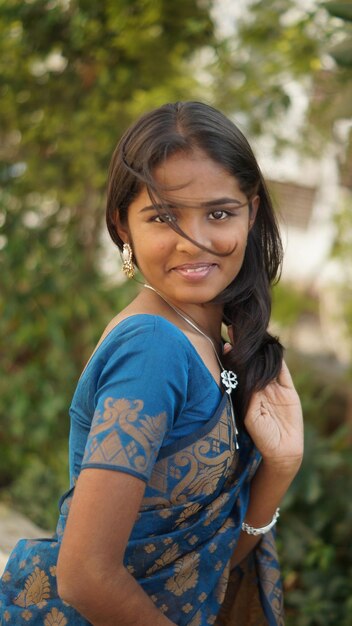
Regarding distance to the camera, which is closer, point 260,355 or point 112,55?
point 260,355

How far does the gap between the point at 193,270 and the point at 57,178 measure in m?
2.52

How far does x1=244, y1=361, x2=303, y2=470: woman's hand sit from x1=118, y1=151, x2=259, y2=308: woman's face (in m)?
0.27

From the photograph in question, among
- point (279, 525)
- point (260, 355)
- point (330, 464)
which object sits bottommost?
point (279, 525)

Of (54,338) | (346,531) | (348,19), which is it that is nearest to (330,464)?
(346,531)

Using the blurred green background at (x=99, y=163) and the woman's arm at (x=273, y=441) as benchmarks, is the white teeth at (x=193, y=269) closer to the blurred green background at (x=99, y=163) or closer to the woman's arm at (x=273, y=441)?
the woman's arm at (x=273, y=441)

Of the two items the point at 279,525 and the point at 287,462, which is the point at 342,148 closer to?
the point at 279,525

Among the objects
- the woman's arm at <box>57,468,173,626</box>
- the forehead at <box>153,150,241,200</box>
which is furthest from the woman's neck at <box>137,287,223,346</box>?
the woman's arm at <box>57,468,173,626</box>

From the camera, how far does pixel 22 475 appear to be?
407 centimetres

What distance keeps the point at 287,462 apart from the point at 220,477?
219 millimetres

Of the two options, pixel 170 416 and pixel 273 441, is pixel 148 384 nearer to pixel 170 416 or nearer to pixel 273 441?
pixel 170 416

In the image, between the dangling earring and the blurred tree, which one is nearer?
the dangling earring

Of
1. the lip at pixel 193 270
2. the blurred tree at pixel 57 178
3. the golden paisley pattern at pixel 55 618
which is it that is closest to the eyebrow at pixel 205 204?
the lip at pixel 193 270

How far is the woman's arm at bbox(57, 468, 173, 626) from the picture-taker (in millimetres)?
1202

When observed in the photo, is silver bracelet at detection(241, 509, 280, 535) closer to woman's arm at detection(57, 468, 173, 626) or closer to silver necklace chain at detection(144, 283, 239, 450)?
silver necklace chain at detection(144, 283, 239, 450)
